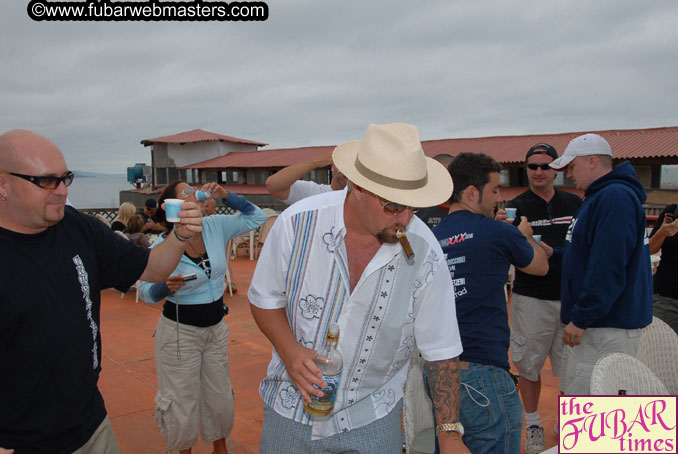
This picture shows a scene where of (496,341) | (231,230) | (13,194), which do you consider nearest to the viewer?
(13,194)

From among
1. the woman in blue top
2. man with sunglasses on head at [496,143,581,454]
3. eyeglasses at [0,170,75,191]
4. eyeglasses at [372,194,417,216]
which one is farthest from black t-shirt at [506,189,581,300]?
eyeglasses at [0,170,75,191]

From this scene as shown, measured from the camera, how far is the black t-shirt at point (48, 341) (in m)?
2.02

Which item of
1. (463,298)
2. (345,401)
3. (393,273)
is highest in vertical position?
(393,273)

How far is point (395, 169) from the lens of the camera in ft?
6.26

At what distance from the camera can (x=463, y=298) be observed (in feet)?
9.06

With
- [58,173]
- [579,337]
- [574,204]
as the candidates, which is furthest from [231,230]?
[574,204]

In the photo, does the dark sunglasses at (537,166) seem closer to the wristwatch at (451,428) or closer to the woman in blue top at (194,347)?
the woman in blue top at (194,347)

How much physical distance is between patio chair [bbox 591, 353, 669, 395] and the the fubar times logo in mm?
323

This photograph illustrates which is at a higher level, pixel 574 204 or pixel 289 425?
pixel 574 204

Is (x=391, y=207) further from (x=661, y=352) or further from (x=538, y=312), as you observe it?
(x=538, y=312)

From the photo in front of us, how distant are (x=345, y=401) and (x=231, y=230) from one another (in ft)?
7.09

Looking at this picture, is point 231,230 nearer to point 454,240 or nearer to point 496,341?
point 454,240

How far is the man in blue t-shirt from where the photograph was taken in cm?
261

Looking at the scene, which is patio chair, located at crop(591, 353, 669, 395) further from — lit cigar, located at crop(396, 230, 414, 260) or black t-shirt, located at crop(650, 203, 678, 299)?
black t-shirt, located at crop(650, 203, 678, 299)
